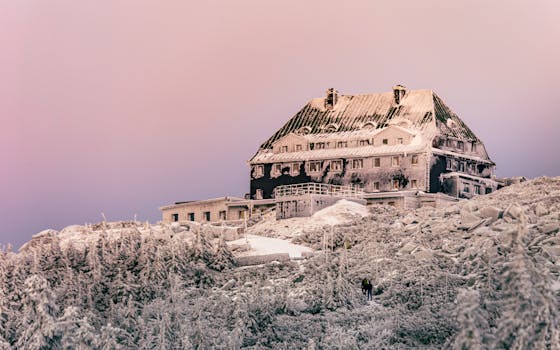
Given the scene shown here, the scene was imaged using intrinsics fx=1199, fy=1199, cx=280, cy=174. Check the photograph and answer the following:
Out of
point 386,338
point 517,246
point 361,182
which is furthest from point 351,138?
point 517,246

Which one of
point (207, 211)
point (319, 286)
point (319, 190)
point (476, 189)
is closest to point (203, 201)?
point (207, 211)

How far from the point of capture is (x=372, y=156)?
4008 inches

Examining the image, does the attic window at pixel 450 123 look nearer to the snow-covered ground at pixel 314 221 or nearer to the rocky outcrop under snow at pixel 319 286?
the snow-covered ground at pixel 314 221

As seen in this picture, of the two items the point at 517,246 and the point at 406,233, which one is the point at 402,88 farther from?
the point at 517,246

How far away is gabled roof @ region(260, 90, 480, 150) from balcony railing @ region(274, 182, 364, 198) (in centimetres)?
610

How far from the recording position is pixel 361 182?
102 metres

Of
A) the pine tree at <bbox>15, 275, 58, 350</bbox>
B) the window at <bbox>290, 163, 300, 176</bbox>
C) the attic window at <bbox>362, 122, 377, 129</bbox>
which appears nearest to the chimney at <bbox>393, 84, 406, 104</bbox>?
the attic window at <bbox>362, 122, 377, 129</bbox>

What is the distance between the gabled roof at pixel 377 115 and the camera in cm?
10338

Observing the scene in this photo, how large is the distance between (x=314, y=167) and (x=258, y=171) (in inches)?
219

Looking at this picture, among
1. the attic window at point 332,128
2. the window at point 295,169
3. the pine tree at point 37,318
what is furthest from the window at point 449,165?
the pine tree at point 37,318

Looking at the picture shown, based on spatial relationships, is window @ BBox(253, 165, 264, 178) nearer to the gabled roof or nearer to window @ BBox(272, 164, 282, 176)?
window @ BBox(272, 164, 282, 176)

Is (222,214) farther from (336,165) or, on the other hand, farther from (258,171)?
(336,165)

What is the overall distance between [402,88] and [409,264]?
34.7 m

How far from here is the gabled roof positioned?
103375 millimetres
